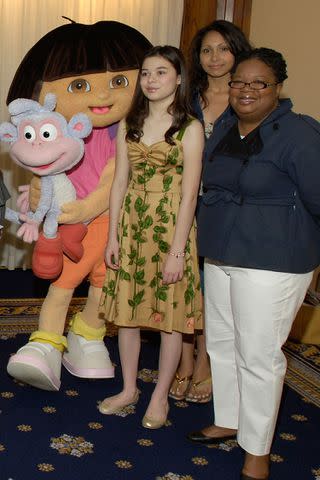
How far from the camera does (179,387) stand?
294 centimetres

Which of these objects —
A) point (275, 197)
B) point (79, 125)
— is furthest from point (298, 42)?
point (275, 197)

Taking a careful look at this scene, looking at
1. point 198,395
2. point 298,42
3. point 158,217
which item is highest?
point 298,42

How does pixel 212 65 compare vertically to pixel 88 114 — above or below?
above

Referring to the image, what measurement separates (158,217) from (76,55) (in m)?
0.77

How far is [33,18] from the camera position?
4523 mm

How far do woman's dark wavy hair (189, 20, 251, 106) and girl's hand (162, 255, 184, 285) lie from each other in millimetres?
626

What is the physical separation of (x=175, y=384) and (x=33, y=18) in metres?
2.59

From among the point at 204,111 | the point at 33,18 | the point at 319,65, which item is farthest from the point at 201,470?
the point at 33,18

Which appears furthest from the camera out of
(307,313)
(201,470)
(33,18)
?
(33,18)

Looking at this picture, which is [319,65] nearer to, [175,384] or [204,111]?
[204,111]

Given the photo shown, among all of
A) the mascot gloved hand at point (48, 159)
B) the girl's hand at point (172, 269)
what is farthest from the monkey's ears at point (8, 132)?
the girl's hand at point (172, 269)

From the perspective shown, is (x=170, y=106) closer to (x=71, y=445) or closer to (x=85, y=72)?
(x=85, y=72)

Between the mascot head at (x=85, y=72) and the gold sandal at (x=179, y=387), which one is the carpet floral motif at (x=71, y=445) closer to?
the gold sandal at (x=179, y=387)

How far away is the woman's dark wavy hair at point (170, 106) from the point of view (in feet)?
8.18
